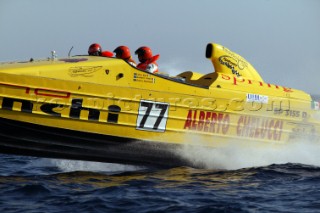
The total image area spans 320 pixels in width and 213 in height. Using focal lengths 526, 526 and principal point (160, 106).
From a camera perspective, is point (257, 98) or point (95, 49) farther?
point (95, 49)

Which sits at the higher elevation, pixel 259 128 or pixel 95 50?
pixel 95 50

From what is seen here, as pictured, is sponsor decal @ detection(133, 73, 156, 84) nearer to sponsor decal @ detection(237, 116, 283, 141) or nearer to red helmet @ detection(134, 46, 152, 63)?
red helmet @ detection(134, 46, 152, 63)

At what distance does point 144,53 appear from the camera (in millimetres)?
10492

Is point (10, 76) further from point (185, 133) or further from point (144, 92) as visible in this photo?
point (185, 133)

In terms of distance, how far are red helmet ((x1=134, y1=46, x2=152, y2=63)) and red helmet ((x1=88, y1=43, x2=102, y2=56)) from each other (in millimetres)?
902

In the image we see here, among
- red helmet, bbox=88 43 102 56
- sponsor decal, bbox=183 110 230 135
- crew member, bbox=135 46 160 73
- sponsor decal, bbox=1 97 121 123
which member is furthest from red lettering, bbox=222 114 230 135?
→ red helmet, bbox=88 43 102 56

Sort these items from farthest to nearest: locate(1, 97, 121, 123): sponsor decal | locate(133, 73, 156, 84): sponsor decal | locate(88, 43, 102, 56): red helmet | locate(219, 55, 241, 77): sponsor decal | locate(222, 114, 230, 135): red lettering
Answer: locate(219, 55, 241, 77): sponsor decal → locate(88, 43, 102, 56): red helmet → locate(222, 114, 230, 135): red lettering → locate(133, 73, 156, 84): sponsor decal → locate(1, 97, 121, 123): sponsor decal

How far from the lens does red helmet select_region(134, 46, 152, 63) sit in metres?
10.5

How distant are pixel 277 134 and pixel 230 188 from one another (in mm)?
2769

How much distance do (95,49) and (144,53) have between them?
3.66 feet

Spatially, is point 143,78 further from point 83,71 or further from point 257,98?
point 257,98

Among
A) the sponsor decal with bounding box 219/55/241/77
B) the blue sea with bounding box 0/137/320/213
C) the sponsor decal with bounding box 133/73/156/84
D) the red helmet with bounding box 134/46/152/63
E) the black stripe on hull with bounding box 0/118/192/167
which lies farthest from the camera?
the sponsor decal with bounding box 219/55/241/77

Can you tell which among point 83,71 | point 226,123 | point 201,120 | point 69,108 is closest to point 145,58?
point 201,120

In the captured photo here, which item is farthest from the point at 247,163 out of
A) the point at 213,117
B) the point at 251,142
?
the point at 213,117
